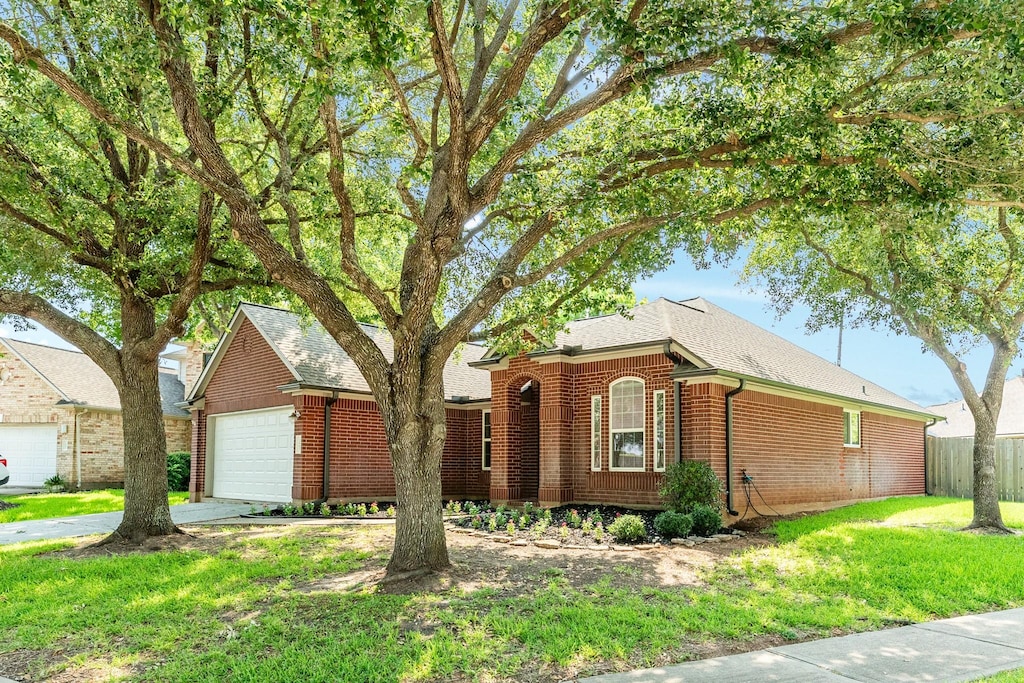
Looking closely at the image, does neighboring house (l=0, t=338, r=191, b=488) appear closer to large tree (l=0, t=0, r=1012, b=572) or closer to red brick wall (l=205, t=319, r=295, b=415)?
red brick wall (l=205, t=319, r=295, b=415)

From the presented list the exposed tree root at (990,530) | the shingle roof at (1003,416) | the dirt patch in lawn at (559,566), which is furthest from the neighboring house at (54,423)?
the shingle roof at (1003,416)

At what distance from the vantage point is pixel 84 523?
49.0 ft

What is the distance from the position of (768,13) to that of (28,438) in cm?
3014

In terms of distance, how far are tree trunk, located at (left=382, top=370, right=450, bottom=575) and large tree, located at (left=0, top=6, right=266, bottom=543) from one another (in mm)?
5262

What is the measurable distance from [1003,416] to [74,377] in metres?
37.5

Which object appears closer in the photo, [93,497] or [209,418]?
[209,418]

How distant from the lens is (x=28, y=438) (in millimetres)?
27641

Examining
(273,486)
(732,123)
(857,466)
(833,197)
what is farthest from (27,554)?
(857,466)

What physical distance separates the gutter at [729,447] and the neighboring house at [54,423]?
846 inches

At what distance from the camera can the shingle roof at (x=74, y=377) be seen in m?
27.0

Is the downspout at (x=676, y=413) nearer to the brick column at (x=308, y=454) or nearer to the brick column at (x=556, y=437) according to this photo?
the brick column at (x=556, y=437)

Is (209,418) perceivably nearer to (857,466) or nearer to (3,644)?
(3,644)

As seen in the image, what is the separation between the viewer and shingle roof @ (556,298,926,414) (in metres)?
15.2

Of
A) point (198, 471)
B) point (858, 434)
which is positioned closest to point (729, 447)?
point (858, 434)
